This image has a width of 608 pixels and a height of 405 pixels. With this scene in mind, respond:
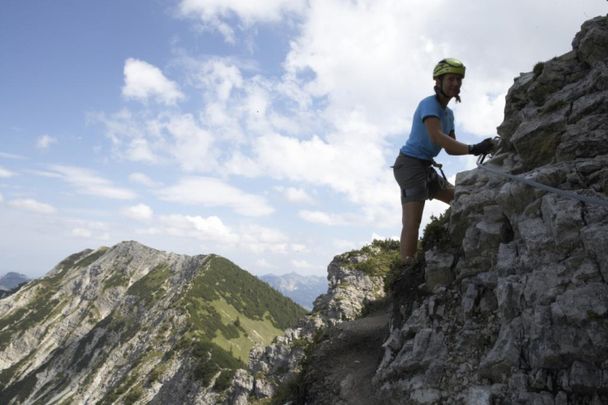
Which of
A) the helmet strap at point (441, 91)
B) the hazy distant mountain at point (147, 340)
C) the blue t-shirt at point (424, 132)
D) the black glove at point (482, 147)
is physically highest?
the helmet strap at point (441, 91)

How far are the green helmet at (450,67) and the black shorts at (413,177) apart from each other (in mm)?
2038

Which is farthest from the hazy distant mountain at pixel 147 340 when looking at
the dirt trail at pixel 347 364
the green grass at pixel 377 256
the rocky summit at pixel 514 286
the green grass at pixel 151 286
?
the rocky summit at pixel 514 286

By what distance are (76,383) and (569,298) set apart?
174 meters

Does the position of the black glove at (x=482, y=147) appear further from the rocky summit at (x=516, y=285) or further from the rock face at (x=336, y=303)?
the rock face at (x=336, y=303)

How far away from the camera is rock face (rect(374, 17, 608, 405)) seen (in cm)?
580

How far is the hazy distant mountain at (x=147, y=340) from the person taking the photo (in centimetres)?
10038

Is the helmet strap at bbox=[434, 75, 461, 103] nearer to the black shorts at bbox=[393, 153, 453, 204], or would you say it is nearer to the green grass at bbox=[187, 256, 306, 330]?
the black shorts at bbox=[393, 153, 453, 204]

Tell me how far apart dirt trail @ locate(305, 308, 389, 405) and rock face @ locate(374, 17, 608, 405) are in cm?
66

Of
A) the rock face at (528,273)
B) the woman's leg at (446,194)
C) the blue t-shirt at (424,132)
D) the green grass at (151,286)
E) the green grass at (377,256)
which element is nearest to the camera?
the rock face at (528,273)

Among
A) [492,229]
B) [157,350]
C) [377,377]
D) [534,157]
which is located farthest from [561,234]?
[157,350]

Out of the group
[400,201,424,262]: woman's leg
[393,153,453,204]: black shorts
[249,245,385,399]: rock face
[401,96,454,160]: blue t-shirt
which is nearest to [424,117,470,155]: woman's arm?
[401,96,454,160]: blue t-shirt

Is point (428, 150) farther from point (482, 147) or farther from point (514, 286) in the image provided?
point (514, 286)

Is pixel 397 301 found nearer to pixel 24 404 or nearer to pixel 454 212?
pixel 454 212

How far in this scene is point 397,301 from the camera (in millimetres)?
10492
